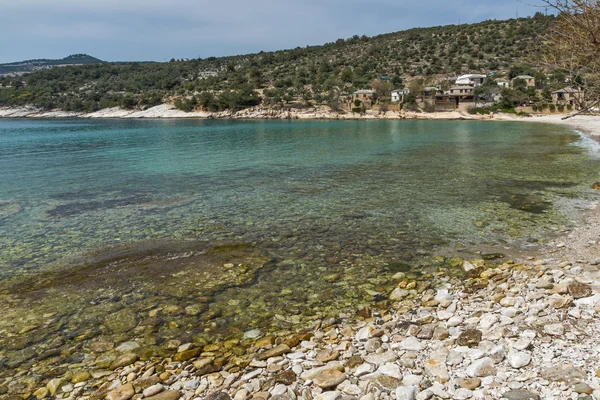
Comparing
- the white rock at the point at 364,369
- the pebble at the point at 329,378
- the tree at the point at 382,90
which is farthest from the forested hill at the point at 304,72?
the pebble at the point at 329,378

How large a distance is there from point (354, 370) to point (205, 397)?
72.5 inches

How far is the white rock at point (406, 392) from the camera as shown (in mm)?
4387

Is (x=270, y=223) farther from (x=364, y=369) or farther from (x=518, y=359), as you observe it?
(x=518, y=359)

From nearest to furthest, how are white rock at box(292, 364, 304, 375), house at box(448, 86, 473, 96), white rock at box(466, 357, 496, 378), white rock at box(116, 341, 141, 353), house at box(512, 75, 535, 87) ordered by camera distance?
white rock at box(466, 357, 496, 378), white rock at box(292, 364, 304, 375), white rock at box(116, 341, 141, 353), house at box(512, 75, 535, 87), house at box(448, 86, 473, 96)

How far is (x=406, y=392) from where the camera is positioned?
4.44 m

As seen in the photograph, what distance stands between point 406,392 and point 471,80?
104 meters

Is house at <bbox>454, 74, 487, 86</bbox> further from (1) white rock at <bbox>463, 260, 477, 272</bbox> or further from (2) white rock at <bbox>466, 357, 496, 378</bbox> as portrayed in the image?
(2) white rock at <bbox>466, 357, 496, 378</bbox>

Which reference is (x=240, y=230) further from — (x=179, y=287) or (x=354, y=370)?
(x=354, y=370)

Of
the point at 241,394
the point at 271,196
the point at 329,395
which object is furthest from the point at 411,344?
the point at 271,196

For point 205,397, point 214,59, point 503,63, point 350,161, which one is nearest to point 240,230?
point 205,397

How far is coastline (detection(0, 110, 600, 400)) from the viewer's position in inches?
179

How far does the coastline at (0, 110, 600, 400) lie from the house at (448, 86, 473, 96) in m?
92.2

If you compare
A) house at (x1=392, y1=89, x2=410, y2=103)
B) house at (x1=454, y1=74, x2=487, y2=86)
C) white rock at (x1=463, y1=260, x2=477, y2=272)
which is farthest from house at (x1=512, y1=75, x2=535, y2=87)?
white rock at (x1=463, y1=260, x2=477, y2=272)

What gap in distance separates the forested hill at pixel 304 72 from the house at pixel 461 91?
11695 mm
